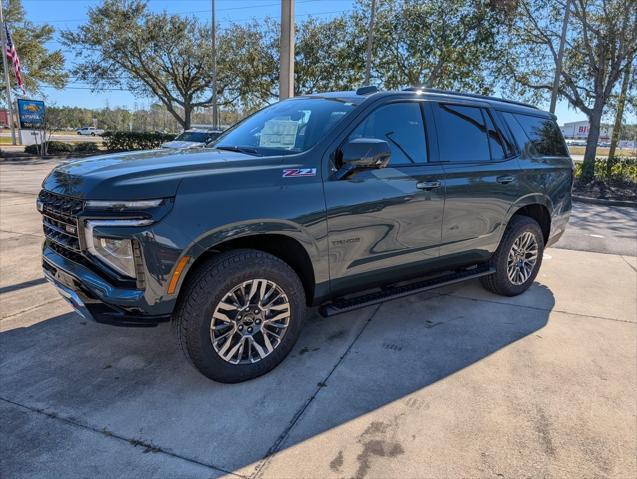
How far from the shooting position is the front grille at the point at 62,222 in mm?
2695

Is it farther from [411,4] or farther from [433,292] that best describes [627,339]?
[411,4]

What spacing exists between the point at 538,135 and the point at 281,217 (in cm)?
338

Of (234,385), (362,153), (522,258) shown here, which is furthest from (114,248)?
(522,258)

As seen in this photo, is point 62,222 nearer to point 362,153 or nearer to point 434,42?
point 362,153

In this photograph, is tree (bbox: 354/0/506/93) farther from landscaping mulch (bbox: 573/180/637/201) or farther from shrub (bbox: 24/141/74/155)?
shrub (bbox: 24/141/74/155)

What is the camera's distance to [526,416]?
2.83 metres

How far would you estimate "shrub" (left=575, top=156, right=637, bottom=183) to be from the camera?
52.8 feet

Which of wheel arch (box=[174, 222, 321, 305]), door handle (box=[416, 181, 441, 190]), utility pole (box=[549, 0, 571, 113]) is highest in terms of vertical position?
utility pole (box=[549, 0, 571, 113])

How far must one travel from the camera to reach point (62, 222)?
2832mm

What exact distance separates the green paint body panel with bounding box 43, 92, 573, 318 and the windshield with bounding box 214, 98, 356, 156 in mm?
158

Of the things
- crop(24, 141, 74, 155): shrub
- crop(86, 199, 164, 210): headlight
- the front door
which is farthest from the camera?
crop(24, 141, 74, 155): shrub

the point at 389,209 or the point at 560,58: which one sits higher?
the point at 560,58

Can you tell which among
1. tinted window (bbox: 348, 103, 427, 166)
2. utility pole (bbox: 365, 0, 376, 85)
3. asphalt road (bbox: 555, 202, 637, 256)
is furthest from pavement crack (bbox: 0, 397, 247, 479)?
utility pole (bbox: 365, 0, 376, 85)

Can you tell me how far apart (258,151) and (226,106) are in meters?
28.5
